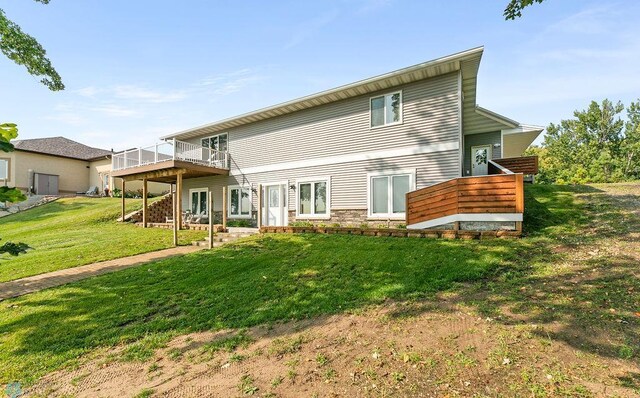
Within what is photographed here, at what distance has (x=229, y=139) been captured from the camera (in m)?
17.0

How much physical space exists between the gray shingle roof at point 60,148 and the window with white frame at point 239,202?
70.0 feet

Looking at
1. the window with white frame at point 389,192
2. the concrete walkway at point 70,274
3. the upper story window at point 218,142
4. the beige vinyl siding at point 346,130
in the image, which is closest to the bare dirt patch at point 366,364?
the concrete walkway at point 70,274

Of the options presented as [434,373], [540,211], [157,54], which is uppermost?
[157,54]

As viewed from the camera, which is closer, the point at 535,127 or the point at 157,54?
the point at 157,54

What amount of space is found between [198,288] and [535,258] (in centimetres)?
682

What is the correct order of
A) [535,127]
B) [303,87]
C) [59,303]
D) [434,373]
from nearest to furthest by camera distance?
[434,373]
[59,303]
[535,127]
[303,87]

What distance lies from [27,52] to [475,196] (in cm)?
1761

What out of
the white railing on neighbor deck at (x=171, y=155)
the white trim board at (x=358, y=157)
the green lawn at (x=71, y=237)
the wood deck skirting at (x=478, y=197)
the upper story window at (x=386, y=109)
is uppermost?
the upper story window at (x=386, y=109)

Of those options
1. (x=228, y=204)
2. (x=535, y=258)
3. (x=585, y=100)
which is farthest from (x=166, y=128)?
(x=585, y=100)

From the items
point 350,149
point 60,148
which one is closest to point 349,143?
point 350,149

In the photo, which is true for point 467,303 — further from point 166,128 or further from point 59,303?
point 166,128

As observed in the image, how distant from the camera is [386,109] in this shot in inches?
474

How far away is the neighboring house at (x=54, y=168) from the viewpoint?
2645 centimetres

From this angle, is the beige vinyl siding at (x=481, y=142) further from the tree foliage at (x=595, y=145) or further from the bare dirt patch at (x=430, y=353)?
the tree foliage at (x=595, y=145)
